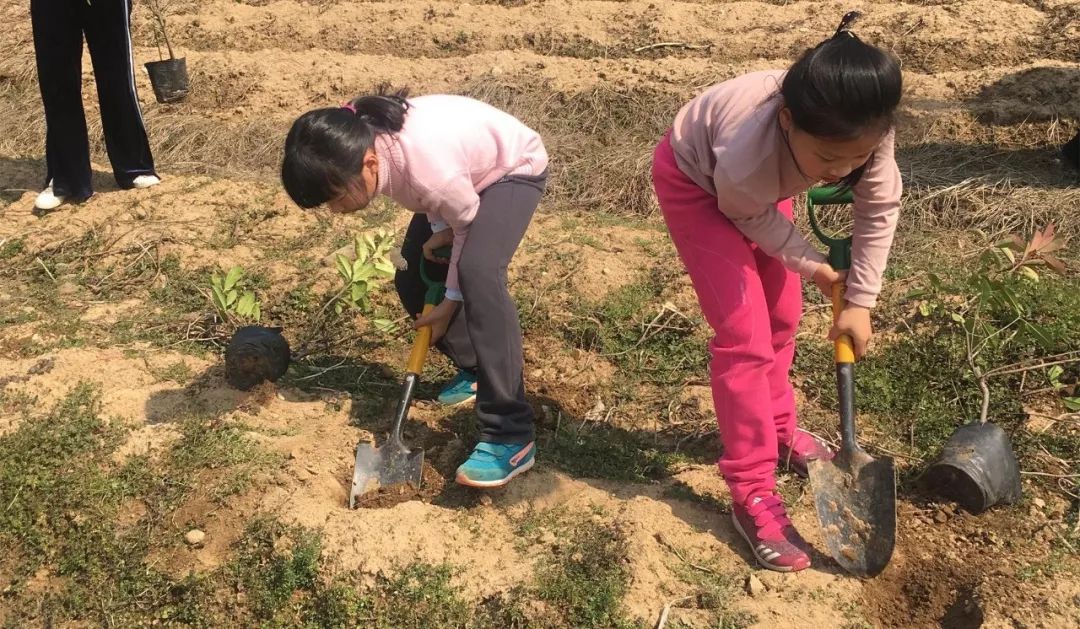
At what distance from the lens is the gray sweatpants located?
2746 mm

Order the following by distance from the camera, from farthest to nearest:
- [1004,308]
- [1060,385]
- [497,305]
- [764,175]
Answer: [1004,308] < [1060,385] < [497,305] < [764,175]

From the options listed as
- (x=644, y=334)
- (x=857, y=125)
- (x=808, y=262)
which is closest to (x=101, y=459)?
(x=644, y=334)

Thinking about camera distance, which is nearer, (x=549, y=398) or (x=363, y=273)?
(x=549, y=398)

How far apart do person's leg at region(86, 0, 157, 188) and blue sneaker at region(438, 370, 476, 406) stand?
2576 mm

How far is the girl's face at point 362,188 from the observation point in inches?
101

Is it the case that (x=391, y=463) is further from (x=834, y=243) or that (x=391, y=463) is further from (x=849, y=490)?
(x=834, y=243)

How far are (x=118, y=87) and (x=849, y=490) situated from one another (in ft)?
13.4

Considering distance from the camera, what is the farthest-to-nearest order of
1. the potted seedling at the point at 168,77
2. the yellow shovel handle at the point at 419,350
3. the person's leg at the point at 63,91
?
the potted seedling at the point at 168,77 < the person's leg at the point at 63,91 < the yellow shovel handle at the point at 419,350

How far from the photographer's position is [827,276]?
246 cm

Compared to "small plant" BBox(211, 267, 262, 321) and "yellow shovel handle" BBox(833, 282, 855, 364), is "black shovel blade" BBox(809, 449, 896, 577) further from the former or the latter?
"small plant" BBox(211, 267, 262, 321)

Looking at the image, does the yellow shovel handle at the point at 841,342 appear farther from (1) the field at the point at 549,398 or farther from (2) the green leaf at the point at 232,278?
(2) the green leaf at the point at 232,278

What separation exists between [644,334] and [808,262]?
135cm

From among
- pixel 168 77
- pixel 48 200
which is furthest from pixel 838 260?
pixel 168 77

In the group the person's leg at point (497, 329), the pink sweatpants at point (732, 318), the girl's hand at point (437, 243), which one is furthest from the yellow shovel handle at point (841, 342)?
the girl's hand at point (437, 243)
